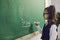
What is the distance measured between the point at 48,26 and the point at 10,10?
73 centimetres

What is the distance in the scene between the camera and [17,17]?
223 centimetres

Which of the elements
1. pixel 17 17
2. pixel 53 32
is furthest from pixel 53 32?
pixel 17 17

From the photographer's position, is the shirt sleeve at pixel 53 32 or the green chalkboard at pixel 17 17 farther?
the shirt sleeve at pixel 53 32

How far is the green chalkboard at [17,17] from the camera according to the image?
1.95 metres

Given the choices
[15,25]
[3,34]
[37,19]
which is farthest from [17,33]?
[37,19]

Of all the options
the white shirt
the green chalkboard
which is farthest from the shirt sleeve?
the green chalkboard

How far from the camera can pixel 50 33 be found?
7.75 feet

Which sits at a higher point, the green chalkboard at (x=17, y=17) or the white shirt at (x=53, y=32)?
the green chalkboard at (x=17, y=17)

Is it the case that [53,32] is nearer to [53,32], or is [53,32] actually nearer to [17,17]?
[53,32]

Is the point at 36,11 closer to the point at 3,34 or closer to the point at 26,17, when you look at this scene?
the point at 26,17

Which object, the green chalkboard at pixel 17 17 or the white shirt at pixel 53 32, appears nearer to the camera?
the green chalkboard at pixel 17 17

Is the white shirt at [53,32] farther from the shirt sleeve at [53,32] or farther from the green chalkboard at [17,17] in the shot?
the green chalkboard at [17,17]

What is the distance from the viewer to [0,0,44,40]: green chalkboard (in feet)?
6.40

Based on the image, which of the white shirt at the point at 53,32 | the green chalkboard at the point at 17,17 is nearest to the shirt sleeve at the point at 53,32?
the white shirt at the point at 53,32
